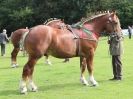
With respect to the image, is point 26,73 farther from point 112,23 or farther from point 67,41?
point 112,23

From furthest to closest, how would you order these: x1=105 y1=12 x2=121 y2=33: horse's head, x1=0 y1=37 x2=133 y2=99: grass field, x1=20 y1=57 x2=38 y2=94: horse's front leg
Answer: x1=105 y1=12 x2=121 y2=33: horse's head → x1=20 y1=57 x2=38 y2=94: horse's front leg → x1=0 y1=37 x2=133 y2=99: grass field

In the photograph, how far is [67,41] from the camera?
1330 cm

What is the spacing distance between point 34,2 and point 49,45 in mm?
64319

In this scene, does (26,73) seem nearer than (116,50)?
Yes

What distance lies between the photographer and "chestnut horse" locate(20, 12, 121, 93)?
12648 millimetres

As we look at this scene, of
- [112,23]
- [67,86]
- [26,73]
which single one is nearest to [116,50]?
[112,23]

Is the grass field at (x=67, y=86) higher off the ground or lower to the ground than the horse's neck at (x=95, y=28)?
lower

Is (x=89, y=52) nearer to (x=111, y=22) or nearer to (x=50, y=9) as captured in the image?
(x=111, y=22)

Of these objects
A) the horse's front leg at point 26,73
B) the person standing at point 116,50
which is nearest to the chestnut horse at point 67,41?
the horse's front leg at point 26,73

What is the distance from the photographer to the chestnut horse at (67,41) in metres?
12.6

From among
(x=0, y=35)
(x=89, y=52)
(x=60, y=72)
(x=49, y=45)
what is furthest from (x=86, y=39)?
(x=0, y=35)

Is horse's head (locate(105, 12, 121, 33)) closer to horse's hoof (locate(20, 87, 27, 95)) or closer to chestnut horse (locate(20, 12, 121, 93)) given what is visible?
chestnut horse (locate(20, 12, 121, 93))

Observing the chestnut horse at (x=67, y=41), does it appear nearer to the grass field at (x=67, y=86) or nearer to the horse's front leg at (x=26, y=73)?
the horse's front leg at (x=26, y=73)

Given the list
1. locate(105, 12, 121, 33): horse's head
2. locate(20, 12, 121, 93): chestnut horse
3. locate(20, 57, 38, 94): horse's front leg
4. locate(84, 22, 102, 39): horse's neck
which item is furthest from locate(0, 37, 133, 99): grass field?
locate(105, 12, 121, 33): horse's head
